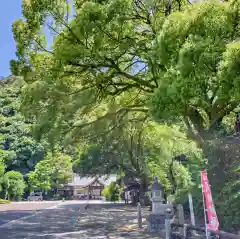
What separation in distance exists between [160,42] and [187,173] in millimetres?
9457

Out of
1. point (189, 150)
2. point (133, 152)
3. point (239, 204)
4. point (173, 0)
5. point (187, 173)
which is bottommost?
point (239, 204)

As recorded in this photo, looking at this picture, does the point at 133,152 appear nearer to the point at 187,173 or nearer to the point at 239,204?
the point at 187,173

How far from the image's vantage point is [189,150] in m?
16.0

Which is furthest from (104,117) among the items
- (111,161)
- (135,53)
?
(111,161)

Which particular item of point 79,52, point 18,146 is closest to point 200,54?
point 79,52

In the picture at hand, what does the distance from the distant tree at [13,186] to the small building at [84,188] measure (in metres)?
9.24

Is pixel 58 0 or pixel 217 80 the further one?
pixel 58 0

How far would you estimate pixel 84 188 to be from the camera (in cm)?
5797

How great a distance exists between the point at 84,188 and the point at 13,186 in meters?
15.9

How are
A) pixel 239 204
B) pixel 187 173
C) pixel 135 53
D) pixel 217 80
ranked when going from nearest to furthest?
pixel 217 80 < pixel 239 204 < pixel 135 53 < pixel 187 173

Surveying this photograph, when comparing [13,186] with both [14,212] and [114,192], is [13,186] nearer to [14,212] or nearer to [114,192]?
[114,192]

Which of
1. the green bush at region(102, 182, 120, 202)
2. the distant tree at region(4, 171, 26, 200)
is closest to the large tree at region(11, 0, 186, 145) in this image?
the green bush at region(102, 182, 120, 202)

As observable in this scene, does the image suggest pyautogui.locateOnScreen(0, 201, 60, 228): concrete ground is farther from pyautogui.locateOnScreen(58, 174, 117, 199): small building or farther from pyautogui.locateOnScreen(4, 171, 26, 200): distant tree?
pyautogui.locateOnScreen(58, 174, 117, 199): small building

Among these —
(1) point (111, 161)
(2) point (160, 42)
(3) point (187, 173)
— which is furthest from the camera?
(1) point (111, 161)
